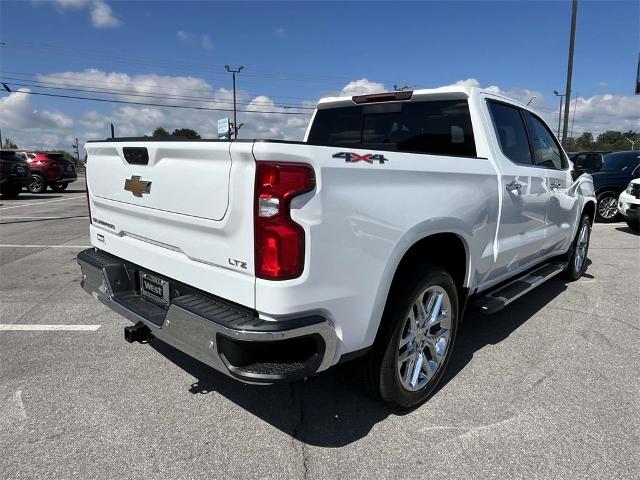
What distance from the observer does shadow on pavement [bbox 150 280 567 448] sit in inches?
106

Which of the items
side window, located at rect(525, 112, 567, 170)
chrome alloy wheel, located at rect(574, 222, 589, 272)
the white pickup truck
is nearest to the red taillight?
the white pickup truck

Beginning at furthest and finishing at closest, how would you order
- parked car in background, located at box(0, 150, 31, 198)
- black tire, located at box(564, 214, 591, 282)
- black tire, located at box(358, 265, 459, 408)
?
parked car in background, located at box(0, 150, 31, 198) → black tire, located at box(564, 214, 591, 282) → black tire, located at box(358, 265, 459, 408)

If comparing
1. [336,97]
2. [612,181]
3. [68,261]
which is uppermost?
[336,97]

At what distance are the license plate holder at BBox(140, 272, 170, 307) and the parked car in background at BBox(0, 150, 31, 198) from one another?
1666 centimetres

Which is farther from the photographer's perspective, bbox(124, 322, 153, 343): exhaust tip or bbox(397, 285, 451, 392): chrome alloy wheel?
bbox(397, 285, 451, 392): chrome alloy wheel

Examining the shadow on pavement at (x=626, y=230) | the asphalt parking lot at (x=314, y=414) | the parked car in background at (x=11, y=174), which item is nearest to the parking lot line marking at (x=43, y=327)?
the asphalt parking lot at (x=314, y=414)

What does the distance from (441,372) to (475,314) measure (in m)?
1.79

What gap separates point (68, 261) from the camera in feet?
21.9

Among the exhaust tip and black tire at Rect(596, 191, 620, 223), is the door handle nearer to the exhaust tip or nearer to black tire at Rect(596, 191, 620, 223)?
the exhaust tip

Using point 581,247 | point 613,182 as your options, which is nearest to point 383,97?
point 581,247

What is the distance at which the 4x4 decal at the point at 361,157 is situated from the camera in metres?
2.16

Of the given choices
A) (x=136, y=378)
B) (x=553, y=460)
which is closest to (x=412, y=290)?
(x=553, y=460)

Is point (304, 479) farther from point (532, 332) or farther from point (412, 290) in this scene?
point (532, 332)

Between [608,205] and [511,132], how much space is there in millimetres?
9291
